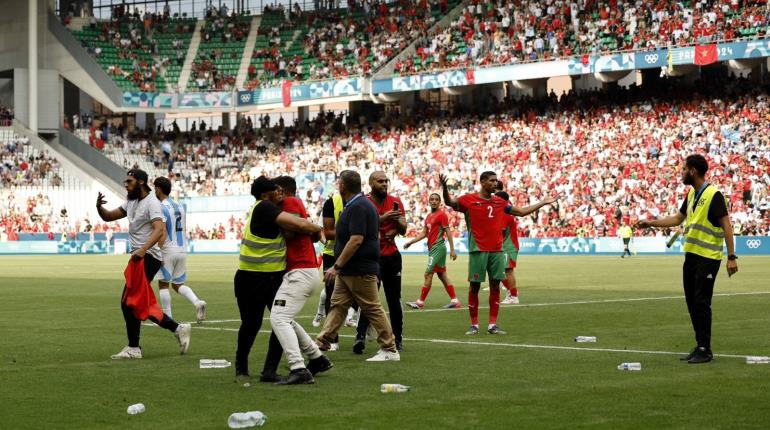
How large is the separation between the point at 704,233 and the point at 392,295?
4054 mm

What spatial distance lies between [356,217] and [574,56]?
4828 centimetres

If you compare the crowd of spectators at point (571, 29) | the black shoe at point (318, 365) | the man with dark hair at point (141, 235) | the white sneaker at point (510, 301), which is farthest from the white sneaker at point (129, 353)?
the crowd of spectators at point (571, 29)

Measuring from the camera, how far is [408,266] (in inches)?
1650

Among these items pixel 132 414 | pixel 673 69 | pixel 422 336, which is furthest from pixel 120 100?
pixel 132 414

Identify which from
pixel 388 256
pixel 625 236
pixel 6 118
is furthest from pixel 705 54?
pixel 6 118

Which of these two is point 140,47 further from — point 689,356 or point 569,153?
point 689,356

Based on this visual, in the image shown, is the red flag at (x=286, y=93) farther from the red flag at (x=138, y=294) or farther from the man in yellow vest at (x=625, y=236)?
the red flag at (x=138, y=294)

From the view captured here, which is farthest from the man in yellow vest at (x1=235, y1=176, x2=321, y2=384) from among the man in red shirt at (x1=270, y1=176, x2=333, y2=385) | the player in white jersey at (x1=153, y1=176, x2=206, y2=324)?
the player in white jersey at (x1=153, y1=176, x2=206, y2=324)

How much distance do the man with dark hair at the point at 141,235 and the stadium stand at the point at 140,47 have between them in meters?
63.4

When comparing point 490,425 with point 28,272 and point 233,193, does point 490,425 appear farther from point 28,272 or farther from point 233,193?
point 233,193

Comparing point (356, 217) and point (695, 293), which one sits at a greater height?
point (356, 217)

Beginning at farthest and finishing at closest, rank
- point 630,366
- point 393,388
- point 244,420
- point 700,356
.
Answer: point 700,356
point 630,366
point 393,388
point 244,420

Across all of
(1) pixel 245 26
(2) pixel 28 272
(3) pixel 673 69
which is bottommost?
(2) pixel 28 272

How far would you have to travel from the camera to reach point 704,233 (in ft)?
43.1
